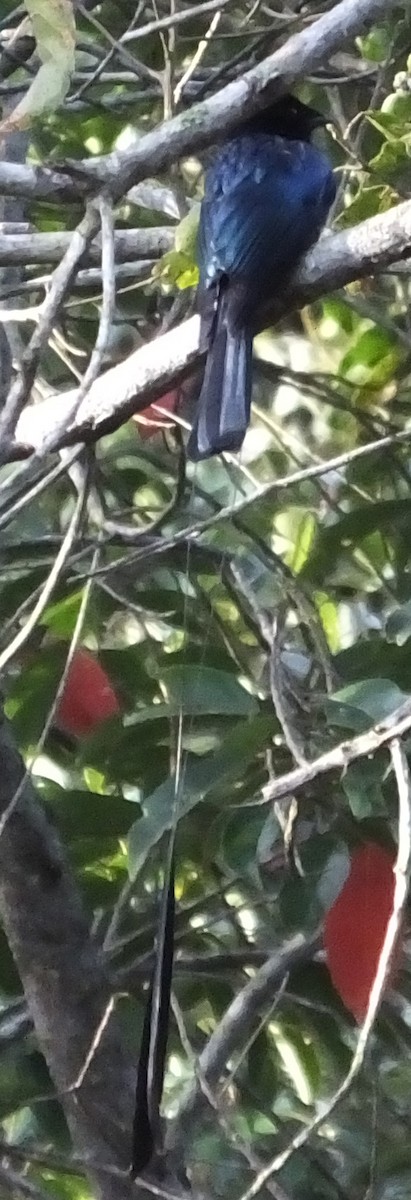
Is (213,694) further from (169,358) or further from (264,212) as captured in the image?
(264,212)

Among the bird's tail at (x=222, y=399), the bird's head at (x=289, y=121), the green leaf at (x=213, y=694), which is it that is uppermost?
the bird's head at (x=289, y=121)

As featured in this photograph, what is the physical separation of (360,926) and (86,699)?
1.00 feet

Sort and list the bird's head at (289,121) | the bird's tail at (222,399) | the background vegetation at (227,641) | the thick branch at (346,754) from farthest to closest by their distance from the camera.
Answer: the bird's head at (289,121) < the background vegetation at (227,641) < the bird's tail at (222,399) < the thick branch at (346,754)

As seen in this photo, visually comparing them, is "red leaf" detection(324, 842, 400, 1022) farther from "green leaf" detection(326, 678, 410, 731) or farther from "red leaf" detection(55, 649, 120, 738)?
"red leaf" detection(55, 649, 120, 738)

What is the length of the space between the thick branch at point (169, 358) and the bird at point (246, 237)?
0.03m

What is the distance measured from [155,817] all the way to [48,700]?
26cm

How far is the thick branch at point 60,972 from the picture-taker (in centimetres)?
109

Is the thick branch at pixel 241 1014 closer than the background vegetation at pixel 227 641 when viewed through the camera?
No

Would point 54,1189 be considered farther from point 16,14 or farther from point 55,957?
point 16,14

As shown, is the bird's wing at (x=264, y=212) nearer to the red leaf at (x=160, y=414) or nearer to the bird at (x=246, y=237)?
the bird at (x=246, y=237)

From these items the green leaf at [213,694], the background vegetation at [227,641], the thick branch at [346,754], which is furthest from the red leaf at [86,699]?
the thick branch at [346,754]

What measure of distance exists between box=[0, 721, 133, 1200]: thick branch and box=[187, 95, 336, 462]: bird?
340 millimetres

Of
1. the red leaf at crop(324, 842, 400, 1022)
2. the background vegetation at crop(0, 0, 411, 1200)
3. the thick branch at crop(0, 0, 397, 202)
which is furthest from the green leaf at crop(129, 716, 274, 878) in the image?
the thick branch at crop(0, 0, 397, 202)

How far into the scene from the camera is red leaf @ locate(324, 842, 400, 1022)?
38.0 inches
